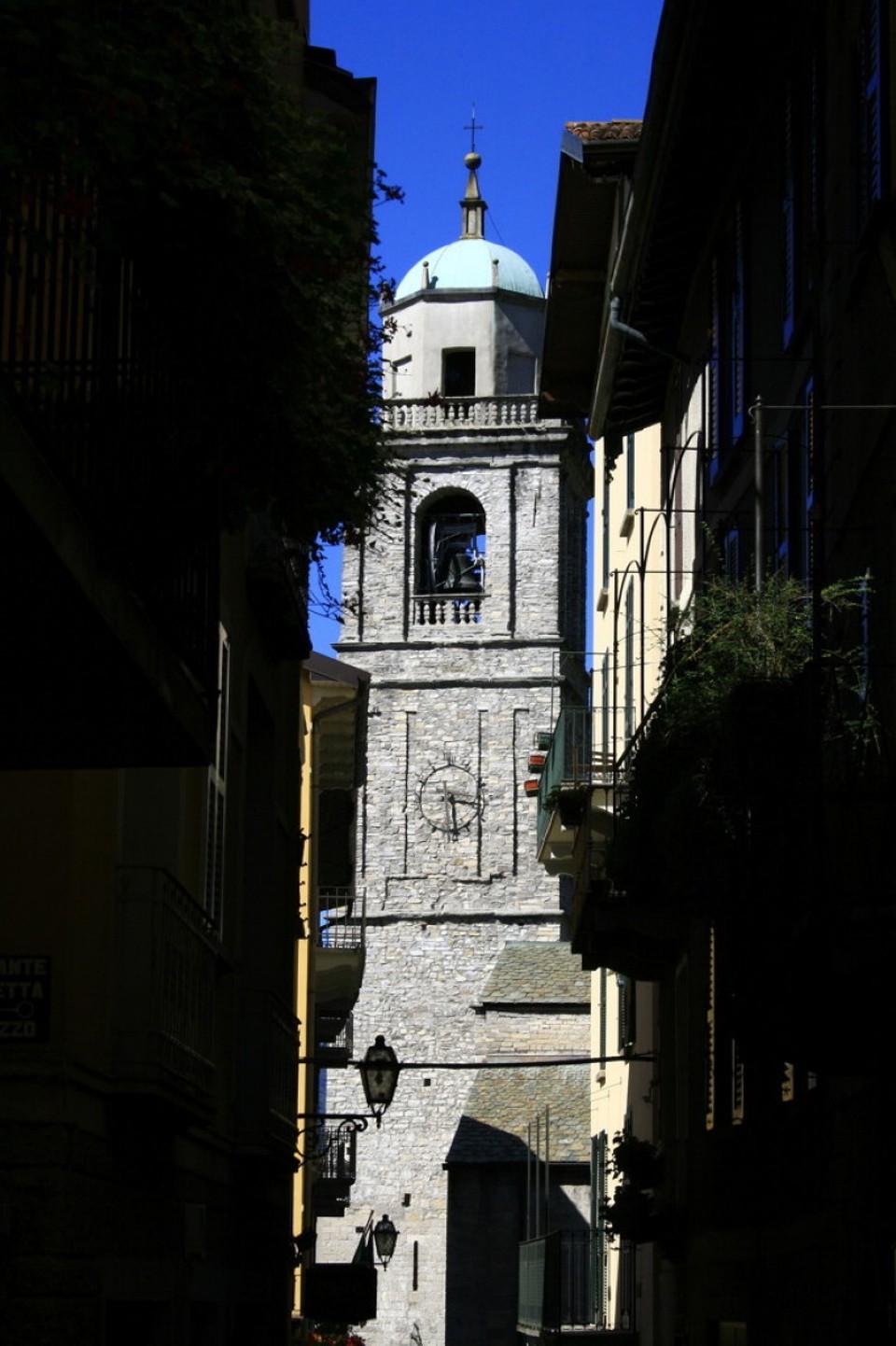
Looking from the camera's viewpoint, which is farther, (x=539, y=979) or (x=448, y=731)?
(x=448, y=731)

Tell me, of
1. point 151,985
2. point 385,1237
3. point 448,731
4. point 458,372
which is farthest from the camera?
point 458,372

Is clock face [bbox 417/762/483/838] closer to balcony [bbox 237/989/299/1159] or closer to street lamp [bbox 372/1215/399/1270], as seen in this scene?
street lamp [bbox 372/1215/399/1270]

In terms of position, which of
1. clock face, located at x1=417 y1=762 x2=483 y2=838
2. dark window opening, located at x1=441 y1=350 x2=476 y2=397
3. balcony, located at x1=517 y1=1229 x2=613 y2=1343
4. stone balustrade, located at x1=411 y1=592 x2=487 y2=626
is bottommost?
balcony, located at x1=517 y1=1229 x2=613 y2=1343

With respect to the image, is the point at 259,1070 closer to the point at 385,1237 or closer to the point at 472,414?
the point at 385,1237

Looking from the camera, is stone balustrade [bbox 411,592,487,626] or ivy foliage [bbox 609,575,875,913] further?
stone balustrade [bbox 411,592,487,626]

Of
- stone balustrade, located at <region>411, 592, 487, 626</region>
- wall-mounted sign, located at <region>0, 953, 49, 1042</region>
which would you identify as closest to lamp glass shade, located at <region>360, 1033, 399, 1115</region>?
wall-mounted sign, located at <region>0, 953, 49, 1042</region>

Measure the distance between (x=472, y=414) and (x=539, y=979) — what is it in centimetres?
1867

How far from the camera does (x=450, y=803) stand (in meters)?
63.3

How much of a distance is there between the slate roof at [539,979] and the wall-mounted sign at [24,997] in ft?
137

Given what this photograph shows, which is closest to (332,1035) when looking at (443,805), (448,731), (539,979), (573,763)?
(539,979)

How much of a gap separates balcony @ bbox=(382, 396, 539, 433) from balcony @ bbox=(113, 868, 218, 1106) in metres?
54.9

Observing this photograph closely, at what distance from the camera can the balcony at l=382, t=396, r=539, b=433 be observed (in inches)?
2596

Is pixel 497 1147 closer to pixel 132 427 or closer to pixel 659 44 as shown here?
pixel 659 44

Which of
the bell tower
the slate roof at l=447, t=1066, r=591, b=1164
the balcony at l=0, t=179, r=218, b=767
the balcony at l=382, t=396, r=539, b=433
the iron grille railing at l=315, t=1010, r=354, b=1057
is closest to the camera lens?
the balcony at l=0, t=179, r=218, b=767
